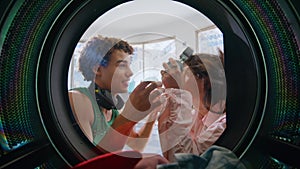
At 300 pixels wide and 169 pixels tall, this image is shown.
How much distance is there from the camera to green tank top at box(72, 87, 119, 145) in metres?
1.21

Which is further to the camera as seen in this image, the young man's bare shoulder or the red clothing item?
the young man's bare shoulder

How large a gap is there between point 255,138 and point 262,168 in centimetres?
8

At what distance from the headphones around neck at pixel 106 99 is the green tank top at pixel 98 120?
0.08 feet

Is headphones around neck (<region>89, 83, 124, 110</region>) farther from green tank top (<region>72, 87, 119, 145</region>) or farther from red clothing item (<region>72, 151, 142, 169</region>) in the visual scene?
red clothing item (<region>72, 151, 142, 169</region>)

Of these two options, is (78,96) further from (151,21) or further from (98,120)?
(151,21)

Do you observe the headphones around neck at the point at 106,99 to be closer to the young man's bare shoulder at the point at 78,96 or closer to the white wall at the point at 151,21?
the young man's bare shoulder at the point at 78,96

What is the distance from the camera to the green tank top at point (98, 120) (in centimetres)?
121

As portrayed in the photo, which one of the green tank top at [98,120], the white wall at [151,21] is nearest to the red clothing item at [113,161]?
the green tank top at [98,120]

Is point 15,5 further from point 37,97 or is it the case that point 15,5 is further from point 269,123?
point 269,123

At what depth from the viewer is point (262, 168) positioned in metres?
0.74

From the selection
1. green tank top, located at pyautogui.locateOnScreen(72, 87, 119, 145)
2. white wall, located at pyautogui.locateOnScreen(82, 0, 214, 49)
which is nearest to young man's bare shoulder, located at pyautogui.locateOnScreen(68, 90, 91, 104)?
green tank top, located at pyautogui.locateOnScreen(72, 87, 119, 145)

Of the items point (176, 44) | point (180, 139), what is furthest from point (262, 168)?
point (176, 44)

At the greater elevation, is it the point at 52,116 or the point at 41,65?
the point at 41,65

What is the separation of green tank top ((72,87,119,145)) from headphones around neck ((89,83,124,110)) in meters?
0.03
